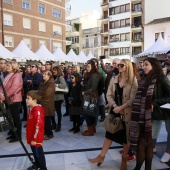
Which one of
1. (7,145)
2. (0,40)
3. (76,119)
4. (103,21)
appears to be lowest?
(7,145)

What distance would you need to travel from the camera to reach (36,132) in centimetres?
340

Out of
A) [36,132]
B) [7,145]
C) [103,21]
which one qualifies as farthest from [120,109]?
[103,21]

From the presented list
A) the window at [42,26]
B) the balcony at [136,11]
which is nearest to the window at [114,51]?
the balcony at [136,11]

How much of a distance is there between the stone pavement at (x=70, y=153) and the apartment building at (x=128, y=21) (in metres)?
33.8

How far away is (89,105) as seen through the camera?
5.37 m

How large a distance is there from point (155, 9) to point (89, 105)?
38.2m

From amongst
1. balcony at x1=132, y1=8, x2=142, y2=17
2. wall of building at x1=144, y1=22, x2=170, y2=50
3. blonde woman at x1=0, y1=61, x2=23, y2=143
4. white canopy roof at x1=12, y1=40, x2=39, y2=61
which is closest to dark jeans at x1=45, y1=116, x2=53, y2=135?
blonde woman at x1=0, y1=61, x2=23, y2=143

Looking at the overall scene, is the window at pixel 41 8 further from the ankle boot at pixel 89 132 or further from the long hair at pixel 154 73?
the long hair at pixel 154 73

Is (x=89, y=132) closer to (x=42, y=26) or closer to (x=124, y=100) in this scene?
(x=124, y=100)

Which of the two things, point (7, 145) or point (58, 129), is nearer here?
point (7, 145)

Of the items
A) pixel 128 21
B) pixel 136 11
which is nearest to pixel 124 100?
pixel 136 11

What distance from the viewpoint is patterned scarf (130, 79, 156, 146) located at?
3.20 metres

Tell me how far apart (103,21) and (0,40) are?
2285 cm

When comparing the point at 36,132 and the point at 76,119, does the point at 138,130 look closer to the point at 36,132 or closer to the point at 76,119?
the point at 36,132
